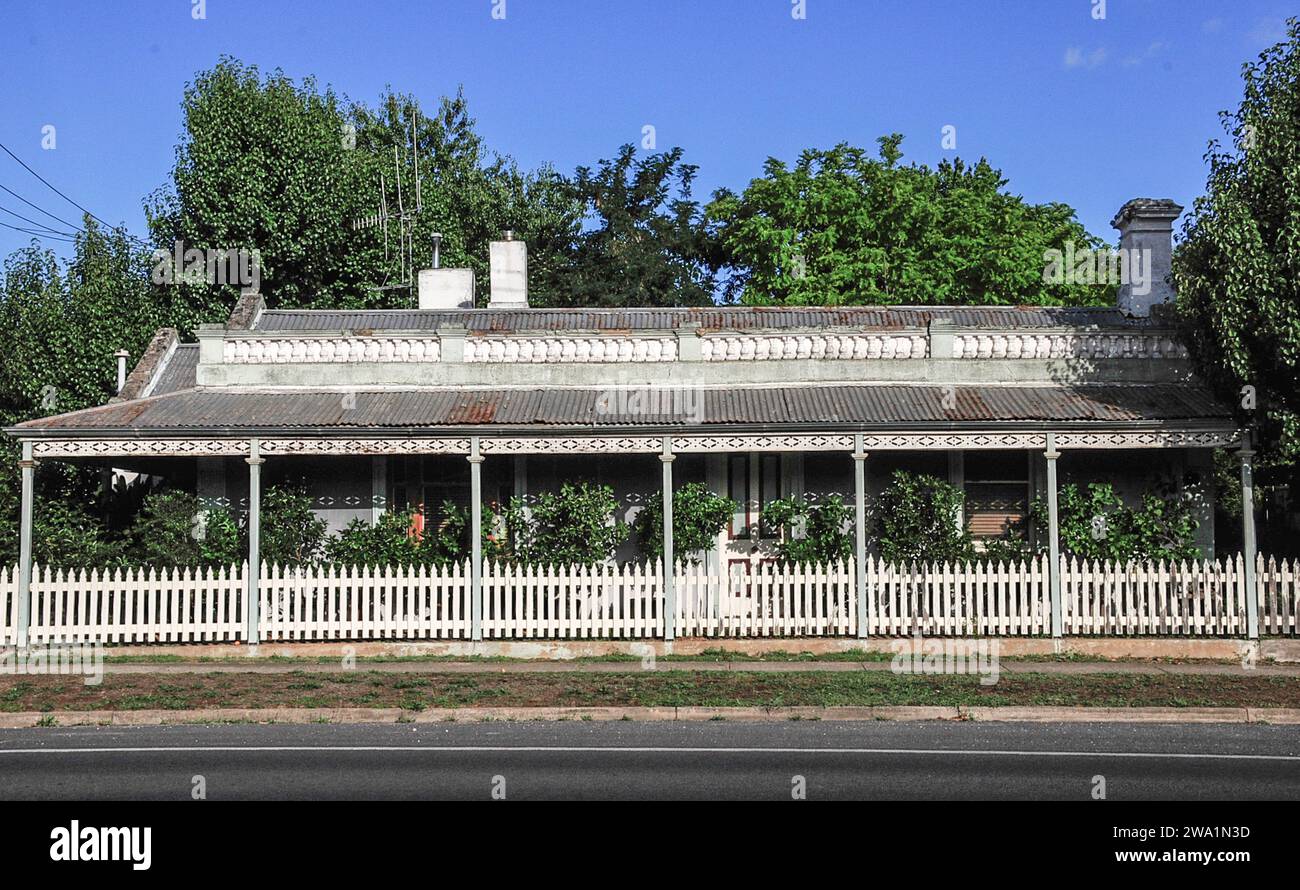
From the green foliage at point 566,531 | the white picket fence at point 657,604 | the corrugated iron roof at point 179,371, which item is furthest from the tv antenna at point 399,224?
the white picket fence at point 657,604

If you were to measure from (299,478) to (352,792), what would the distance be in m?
12.1

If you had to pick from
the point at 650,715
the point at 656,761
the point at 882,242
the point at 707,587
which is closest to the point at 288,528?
the point at 707,587

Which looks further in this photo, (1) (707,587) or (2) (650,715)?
(1) (707,587)

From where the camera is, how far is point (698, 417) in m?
18.4

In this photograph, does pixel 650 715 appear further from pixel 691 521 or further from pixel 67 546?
pixel 67 546

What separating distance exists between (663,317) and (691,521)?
7.06 metres

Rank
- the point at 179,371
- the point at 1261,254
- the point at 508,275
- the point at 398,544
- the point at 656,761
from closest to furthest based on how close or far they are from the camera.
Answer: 1. the point at 656,761
2. the point at 1261,254
3. the point at 398,544
4. the point at 179,371
5. the point at 508,275

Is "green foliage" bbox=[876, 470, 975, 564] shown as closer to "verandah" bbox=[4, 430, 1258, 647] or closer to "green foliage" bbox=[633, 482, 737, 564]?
"verandah" bbox=[4, 430, 1258, 647]

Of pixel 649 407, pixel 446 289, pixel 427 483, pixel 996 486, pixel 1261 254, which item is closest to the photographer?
pixel 1261 254

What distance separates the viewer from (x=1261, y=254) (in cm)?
1695

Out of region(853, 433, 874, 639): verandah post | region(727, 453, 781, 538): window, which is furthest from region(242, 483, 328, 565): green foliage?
region(853, 433, 874, 639): verandah post

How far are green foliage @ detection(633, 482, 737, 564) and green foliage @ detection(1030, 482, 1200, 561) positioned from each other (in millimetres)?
5049

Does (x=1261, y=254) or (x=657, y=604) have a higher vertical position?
(x=1261, y=254)
